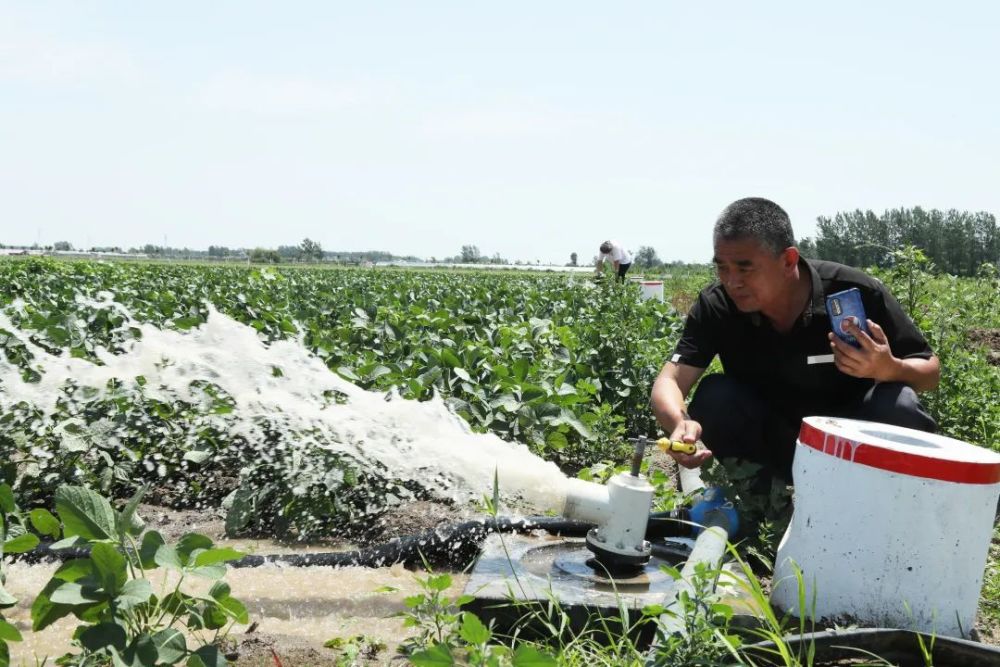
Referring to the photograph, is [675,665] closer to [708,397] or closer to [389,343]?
[708,397]

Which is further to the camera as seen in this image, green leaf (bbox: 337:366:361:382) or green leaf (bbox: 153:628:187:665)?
green leaf (bbox: 337:366:361:382)

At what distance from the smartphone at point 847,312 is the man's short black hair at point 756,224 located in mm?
239

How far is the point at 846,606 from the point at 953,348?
3.10m

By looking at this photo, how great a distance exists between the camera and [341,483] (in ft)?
10.0

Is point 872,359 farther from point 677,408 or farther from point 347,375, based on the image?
point 347,375

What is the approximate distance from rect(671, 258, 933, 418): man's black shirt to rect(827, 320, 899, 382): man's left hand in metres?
0.21

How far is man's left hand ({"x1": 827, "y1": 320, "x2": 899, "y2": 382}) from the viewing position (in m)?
2.58

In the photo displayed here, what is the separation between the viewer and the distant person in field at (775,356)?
266 centimetres

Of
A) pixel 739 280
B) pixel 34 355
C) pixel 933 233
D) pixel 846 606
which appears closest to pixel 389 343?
pixel 34 355

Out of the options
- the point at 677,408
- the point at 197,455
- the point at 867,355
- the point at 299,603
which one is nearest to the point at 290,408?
the point at 197,455

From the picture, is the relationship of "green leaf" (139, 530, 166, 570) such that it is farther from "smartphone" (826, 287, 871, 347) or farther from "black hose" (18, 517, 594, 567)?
"smartphone" (826, 287, 871, 347)

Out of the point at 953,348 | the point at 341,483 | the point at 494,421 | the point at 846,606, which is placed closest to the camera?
the point at 846,606

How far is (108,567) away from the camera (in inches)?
57.2

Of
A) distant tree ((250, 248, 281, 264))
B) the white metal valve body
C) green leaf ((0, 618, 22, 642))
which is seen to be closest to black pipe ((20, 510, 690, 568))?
the white metal valve body
